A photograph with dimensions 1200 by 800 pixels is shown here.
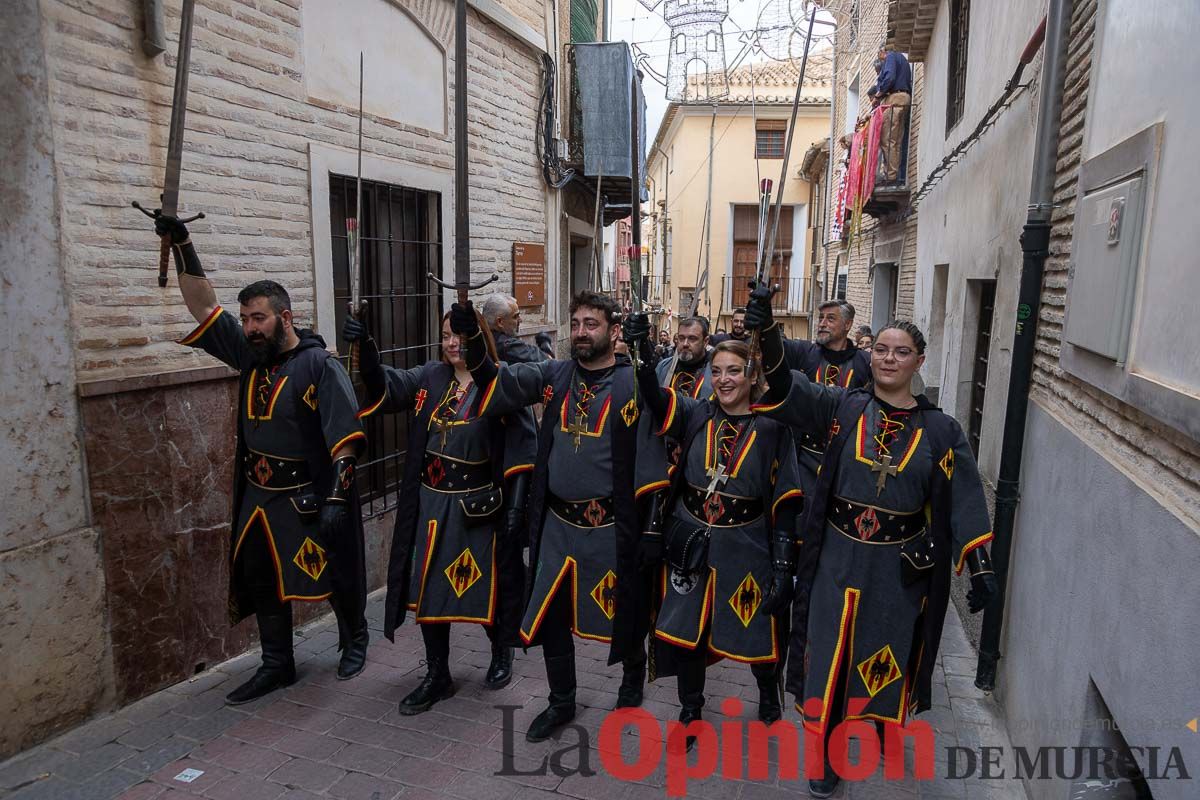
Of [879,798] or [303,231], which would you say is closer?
[879,798]

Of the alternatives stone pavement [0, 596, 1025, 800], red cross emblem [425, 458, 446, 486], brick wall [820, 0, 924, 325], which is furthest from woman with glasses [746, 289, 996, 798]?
brick wall [820, 0, 924, 325]

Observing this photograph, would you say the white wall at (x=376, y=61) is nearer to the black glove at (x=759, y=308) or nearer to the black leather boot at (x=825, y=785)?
the black glove at (x=759, y=308)

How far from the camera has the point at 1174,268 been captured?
222 centimetres

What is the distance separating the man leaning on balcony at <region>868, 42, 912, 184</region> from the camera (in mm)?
10109

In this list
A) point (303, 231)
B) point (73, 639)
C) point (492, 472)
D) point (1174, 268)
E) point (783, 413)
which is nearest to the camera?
point (1174, 268)

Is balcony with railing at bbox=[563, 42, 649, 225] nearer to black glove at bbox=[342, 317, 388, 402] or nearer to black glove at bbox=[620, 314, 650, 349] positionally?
black glove at bbox=[342, 317, 388, 402]

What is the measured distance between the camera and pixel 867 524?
10.9 ft

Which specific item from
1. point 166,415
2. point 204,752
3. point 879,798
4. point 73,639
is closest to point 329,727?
point 204,752

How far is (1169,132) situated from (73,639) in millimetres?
4589

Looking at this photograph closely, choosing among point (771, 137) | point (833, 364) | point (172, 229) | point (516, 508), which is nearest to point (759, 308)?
point (516, 508)

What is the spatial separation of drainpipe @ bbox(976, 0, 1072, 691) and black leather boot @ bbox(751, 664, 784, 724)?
114 centimetres

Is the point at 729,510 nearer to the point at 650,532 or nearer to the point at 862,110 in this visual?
the point at 650,532

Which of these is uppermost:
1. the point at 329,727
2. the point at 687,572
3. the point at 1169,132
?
the point at 1169,132

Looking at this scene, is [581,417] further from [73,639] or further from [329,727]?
[73,639]
